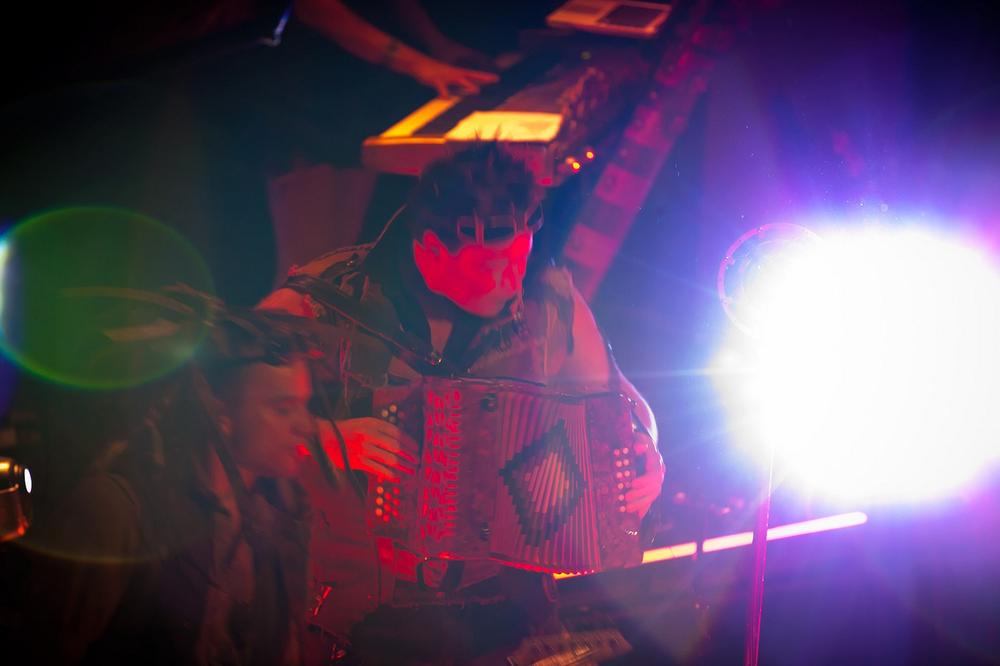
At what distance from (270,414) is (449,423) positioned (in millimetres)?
458

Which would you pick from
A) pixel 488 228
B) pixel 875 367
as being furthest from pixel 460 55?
pixel 875 367

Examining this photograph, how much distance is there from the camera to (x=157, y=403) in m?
1.89

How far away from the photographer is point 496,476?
1949mm

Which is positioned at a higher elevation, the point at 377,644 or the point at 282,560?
the point at 282,560

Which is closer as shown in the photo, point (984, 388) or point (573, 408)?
point (573, 408)

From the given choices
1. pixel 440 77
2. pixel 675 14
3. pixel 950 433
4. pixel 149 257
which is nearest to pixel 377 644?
pixel 149 257

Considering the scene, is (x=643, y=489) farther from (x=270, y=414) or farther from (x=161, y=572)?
(x=161, y=572)

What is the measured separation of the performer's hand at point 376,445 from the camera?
192 centimetres

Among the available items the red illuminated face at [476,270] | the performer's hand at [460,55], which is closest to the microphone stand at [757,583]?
the red illuminated face at [476,270]

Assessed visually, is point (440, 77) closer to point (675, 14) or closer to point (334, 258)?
point (334, 258)

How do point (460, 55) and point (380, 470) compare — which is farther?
point (460, 55)

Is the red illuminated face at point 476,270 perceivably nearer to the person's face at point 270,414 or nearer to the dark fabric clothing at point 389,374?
the dark fabric clothing at point 389,374

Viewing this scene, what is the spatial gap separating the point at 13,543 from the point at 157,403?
1.87 feet

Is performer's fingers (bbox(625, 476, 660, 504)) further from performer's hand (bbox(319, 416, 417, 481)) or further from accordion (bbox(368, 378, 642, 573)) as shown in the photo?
performer's hand (bbox(319, 416, 417, 481))
